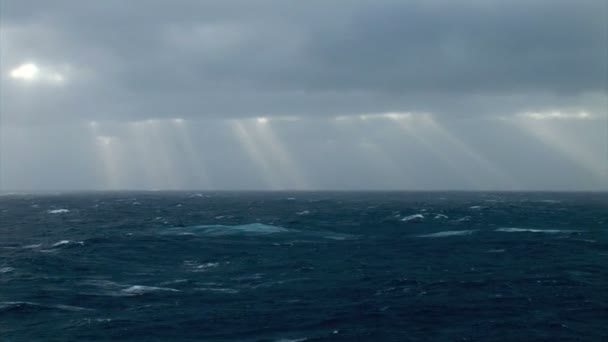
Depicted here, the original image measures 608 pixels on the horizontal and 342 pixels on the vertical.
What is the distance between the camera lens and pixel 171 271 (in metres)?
68.4

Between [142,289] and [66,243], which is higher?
[66,243]

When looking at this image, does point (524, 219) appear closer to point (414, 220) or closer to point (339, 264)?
point (414, 220)

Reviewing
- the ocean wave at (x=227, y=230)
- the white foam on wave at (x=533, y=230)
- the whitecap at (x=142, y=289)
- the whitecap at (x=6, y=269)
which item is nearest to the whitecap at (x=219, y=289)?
the whitecap at (x=142, y=289)

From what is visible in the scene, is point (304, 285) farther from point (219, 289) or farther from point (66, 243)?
point (66, 243)

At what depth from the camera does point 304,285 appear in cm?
5919

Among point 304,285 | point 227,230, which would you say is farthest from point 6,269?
point 227,230

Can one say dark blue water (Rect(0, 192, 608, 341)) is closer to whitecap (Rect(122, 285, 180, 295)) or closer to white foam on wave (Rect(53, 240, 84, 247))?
whitecap (Rect(122, 285, 180, 295))

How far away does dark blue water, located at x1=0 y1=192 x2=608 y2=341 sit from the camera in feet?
139

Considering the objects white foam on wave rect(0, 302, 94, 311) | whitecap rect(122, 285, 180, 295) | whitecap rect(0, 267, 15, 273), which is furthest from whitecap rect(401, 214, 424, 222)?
white foam on wave rect(0, 302, 94, 311)

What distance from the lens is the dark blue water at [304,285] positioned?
42.5 m

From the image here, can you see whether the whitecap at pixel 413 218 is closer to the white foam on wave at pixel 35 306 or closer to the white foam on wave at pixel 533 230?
the white foam on wave at pixel 533 230

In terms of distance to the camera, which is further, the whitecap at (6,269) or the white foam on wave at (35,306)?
the whitecap at (6,269)

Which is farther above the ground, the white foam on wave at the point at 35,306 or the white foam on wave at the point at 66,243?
the white foam on wave at the point at 66,243

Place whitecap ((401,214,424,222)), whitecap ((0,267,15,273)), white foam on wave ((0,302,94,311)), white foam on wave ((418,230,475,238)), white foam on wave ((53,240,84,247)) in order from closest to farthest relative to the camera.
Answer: white foam on wave ((0,302,94,311)) < whitecap ((0,267,15,273)) < white foam on wave ((53,240,84,247)) < white foam on wave ((418,230,475,238)) < whitecap ((401,214,424,222))
